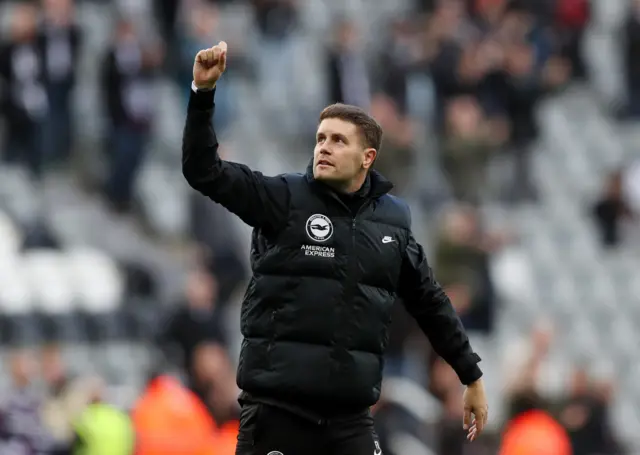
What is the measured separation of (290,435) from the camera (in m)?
6.96

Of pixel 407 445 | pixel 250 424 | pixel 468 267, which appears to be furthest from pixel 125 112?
pixel 250 424

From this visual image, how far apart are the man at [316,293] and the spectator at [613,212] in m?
10.4

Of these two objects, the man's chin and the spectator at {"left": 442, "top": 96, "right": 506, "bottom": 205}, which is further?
the spectator at {"left": 442, "top": 96, "right": 506, "bottom": 205}

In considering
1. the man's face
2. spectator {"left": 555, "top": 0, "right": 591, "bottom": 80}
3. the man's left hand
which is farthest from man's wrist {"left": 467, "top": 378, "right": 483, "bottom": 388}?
spectator {"left": 555, "top": 0, "right": 591, "bottom": 80}

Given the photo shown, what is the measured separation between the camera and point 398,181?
53.6ft

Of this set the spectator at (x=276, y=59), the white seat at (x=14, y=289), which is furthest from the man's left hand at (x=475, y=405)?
the spectator at (x=276, y=59)

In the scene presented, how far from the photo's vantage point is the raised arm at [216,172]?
6.61m

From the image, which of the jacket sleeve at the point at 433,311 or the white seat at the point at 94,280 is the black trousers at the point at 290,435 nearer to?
the jacket sleeve at the point at 433,311

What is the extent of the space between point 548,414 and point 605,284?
417 centimetres

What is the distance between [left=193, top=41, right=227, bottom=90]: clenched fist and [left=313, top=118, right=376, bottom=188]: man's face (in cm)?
64

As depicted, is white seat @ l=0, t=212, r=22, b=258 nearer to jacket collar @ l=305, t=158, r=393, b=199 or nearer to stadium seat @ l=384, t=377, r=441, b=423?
stadium seat @ l=384, t=377, r=441, b=423

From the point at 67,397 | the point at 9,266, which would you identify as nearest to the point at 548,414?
the point at 67,397

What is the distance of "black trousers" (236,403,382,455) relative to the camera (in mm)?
6961

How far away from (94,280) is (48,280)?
40 cm
